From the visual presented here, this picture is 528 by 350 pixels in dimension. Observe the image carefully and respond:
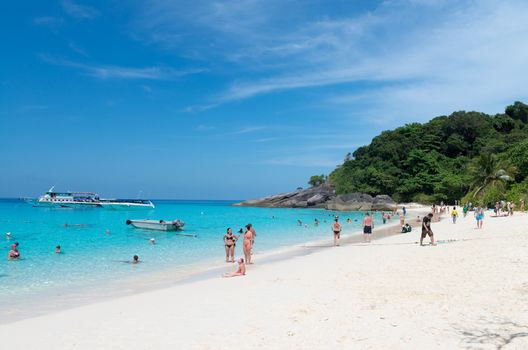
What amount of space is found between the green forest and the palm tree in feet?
44.0

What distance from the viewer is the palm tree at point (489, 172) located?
156 ft

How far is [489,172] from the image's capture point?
161 feet

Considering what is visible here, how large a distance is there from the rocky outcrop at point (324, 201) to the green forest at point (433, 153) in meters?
4.22

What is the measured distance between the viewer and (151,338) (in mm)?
6566

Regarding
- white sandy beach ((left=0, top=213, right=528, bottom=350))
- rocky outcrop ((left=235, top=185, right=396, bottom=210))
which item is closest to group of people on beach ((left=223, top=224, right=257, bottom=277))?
white sandy beach ((left=0, top=213, right=528, bottom=350))

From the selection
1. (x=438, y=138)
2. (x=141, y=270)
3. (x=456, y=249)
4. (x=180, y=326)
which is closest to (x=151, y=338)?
(x=180, y=326)

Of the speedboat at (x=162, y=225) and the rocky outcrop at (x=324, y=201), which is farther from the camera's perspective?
the rocky outcrop at (x=324, y=201)

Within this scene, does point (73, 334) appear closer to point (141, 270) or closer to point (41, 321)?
point (41, 321)

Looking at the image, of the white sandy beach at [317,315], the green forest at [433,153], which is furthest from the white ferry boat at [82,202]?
the white sandy beach at [317,315]

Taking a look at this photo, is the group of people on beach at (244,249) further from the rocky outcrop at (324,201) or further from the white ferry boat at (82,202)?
the white ferry boat at (82,202)

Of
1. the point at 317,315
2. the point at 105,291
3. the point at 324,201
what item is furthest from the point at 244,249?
the point at 324,201

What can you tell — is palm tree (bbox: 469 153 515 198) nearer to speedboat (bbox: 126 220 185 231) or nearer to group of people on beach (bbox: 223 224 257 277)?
speedboat (bbox: 126 220 185 231)

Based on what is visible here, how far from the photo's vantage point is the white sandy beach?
617cm

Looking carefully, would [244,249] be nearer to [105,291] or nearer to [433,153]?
[105,291]
